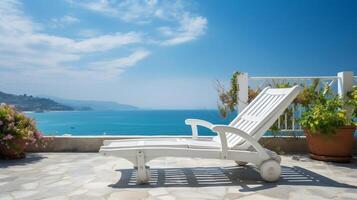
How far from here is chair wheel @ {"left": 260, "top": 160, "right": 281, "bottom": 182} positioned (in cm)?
430

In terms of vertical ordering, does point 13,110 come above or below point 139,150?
above

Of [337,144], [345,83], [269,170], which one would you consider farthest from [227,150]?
[345,83]

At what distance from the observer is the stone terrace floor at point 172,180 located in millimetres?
3734

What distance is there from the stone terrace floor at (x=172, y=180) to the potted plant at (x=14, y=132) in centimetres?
30

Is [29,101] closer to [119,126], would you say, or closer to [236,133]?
[119,126]

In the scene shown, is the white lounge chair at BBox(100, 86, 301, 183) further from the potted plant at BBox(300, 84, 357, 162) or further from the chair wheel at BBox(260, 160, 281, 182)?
the potted plant at BBox(300, 84, 357, 162)

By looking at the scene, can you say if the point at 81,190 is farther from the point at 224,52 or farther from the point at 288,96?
the point at 224,52

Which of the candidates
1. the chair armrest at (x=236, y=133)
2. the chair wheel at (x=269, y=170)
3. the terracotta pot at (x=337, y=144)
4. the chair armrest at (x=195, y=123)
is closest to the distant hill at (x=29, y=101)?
the chair armrest at (x=195, y=123)

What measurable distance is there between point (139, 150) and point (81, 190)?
2.66ft

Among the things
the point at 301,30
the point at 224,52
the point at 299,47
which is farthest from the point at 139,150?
the point at 224,52

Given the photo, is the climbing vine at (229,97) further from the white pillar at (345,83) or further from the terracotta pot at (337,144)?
the white pillar at (345,83)

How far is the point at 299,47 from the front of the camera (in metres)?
54.8

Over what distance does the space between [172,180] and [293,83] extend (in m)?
3.72

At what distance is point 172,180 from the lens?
14.6 ft
